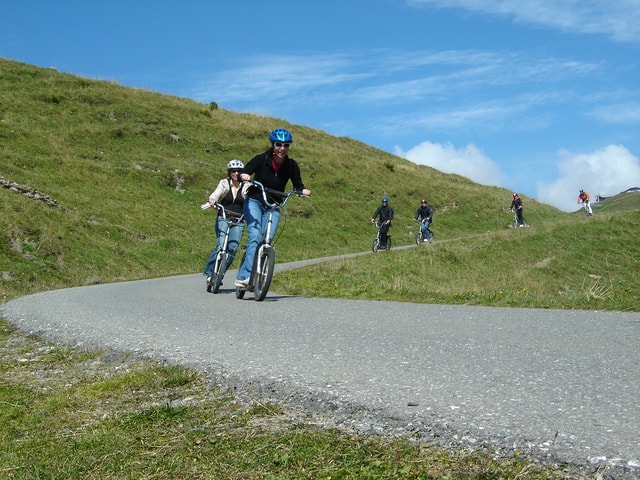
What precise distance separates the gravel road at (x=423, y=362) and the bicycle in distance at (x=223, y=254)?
247 cm

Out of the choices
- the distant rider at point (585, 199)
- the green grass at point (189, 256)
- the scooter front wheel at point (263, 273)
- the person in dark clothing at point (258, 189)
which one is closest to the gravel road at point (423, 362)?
the green grass at point (189, 256)

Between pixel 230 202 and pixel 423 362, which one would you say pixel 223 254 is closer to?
pixel 230 202

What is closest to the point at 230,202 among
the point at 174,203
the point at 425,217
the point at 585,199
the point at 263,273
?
the point at 263,273

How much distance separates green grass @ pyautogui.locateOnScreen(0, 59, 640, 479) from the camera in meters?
3.33

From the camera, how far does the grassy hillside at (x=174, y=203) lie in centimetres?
2109

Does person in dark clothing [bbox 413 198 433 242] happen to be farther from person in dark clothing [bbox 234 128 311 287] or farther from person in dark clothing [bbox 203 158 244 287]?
person in dark clothing [bbox 234 128 311 287]

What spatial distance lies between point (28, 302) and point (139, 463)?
8788mm

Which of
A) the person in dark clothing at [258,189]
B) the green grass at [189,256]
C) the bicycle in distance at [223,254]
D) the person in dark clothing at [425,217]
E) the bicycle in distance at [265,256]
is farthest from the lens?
the person in dark clothing at [425,217]

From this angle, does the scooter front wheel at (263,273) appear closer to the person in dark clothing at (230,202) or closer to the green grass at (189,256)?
the green grass at (189,256)

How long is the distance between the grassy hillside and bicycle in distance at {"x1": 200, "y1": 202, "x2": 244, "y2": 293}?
1.48 m

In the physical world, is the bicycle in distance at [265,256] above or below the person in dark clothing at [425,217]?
below

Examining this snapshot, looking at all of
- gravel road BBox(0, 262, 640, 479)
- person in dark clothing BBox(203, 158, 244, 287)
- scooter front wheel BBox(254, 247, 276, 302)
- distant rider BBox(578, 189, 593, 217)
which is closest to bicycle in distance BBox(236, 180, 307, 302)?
scooter front wheel BBox(254, 247, 276, 302)

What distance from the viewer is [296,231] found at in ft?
116

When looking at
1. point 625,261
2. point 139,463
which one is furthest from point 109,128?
point 139,463
